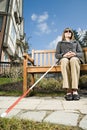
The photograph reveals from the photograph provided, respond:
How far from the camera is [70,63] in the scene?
4.42 metres

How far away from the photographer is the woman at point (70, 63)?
4332mm

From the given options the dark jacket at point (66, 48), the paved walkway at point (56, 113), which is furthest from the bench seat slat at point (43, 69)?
the paved walkway at point (56, 113)

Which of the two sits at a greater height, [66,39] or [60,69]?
→ [66,39]

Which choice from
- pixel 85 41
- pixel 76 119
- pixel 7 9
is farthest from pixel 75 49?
pixel 85 41

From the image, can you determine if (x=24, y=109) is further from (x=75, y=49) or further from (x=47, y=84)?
(x=47, y=84)

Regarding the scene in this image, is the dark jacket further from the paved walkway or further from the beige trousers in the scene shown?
the paved walkway

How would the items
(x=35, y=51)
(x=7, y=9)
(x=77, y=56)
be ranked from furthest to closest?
(x=7, y=9) → (x=35, y=51) → (x=77, y=56)

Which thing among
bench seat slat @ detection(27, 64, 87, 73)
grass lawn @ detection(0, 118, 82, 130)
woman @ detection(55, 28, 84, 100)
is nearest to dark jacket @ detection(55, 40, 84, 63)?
woman @ detection(55, 28, 84, 100)

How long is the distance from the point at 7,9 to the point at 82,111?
20154 mm

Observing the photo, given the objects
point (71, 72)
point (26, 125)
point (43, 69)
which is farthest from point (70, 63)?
point (26, 125)

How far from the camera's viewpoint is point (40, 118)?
294cm

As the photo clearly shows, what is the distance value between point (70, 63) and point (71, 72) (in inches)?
6.4

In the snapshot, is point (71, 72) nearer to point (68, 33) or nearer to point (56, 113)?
point (68, 33)

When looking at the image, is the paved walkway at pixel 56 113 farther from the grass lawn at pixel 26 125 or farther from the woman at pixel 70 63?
the woman at pixel 70 63
